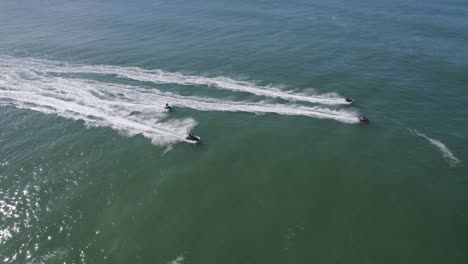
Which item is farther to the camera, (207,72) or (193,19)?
(193,19)

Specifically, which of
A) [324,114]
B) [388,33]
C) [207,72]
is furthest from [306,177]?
[388,33]

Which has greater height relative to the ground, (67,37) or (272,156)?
(67,37)

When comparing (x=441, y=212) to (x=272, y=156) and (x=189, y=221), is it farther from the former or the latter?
(x=189, y=221)

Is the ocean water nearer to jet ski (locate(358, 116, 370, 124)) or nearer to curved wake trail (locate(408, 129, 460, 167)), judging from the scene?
curved wake trail (locate(408, 129, 460, 167))

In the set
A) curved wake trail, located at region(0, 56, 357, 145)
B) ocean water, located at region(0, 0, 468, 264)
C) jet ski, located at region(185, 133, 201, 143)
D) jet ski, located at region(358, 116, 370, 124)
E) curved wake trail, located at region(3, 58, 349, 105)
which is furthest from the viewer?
curved wake trail, located at region(3, 58, 349, 105)

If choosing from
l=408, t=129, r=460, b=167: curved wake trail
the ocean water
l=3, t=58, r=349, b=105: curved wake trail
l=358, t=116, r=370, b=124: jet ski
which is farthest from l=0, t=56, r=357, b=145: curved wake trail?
l=408, t=129, r=460, b=167: curved wake trail

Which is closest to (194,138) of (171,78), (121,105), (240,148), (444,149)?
(240,148)
